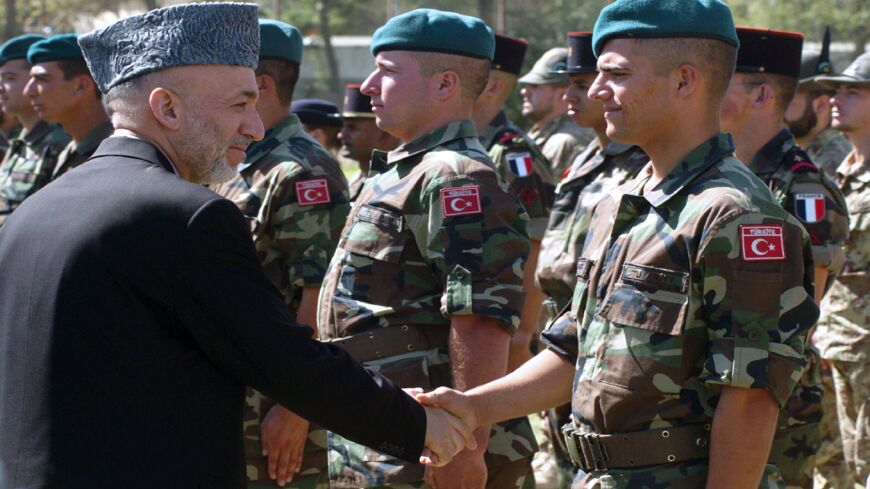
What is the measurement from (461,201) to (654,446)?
4.26ft

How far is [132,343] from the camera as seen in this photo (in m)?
2.65

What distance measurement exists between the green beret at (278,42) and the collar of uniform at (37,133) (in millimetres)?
3709

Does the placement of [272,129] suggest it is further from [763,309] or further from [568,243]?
[763,309]

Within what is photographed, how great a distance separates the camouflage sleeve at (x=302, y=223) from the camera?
4828mm

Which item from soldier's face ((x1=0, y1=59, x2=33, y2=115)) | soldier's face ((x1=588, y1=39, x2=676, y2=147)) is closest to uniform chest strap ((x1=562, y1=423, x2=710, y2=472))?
soldier's face ((x1=588, y1=39, x2=676, y2=147))

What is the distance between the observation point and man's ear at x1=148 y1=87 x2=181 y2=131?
296 centimetres

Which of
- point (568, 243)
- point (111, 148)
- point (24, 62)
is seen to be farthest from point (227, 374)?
A: point (24, 62)

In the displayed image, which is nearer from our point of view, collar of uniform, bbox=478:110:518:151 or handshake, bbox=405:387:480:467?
handshake, bbox=405:387:480:467

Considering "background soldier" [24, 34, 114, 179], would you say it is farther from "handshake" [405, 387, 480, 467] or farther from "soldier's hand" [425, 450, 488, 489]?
"handshake" [405, 387, 480, 467]

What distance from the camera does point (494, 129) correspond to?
746 centimetres

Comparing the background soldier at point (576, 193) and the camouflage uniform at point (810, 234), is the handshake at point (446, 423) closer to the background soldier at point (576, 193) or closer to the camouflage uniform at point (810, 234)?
the camouflage uniform at point (810, 234)

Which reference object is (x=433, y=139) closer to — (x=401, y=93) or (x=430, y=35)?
(x=401, y=93)

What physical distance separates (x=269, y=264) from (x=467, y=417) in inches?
64.0

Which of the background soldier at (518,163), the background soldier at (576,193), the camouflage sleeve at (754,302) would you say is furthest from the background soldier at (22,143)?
the camouflage sleeve at (754,302)
